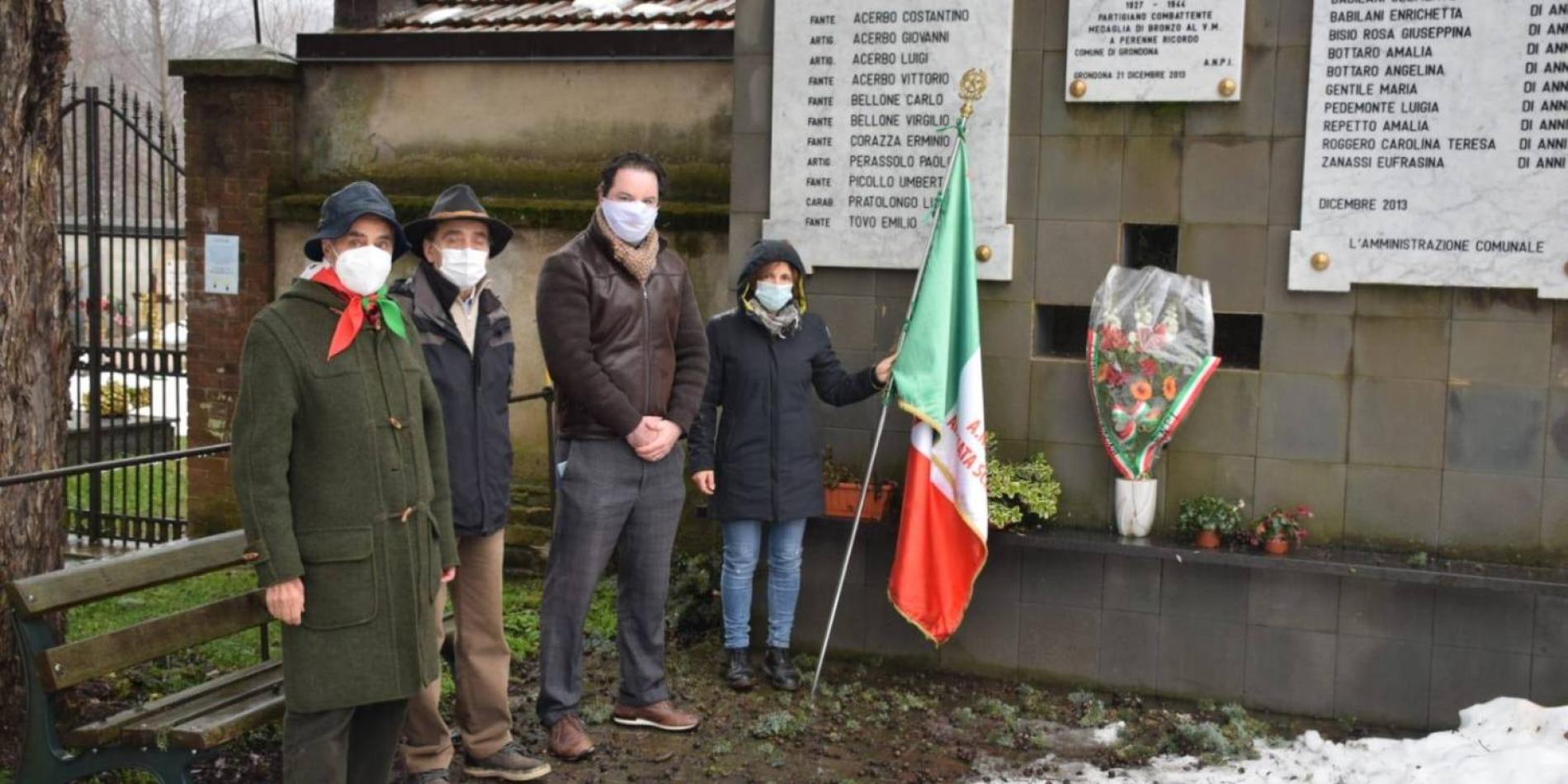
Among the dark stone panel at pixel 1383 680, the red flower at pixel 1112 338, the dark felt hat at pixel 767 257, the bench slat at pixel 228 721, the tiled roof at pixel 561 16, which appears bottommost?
the dark stone panel at pixel 1383 680

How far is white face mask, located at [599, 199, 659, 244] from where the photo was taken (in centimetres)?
546

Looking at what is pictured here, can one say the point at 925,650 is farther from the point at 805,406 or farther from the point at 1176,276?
the point at 1176,276

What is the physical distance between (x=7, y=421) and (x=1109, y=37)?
4425 millimetres

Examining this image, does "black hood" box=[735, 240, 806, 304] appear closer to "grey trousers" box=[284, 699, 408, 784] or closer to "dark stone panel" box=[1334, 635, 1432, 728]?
"grey trousers" box=[284, 699, 408, 784]

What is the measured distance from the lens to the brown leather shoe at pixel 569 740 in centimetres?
546

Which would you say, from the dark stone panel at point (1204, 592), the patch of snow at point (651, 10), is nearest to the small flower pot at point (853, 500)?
the dark stone panel at point (1204, 592)

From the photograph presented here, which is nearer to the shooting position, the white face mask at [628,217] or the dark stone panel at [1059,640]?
the white face mask at [628,217]

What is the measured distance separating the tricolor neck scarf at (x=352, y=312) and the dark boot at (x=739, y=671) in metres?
2.61

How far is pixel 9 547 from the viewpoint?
5492mm

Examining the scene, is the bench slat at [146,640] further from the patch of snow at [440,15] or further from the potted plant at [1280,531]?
the patch of snow at [440,15]

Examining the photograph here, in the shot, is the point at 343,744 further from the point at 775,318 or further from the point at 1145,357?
the point at 1145,357

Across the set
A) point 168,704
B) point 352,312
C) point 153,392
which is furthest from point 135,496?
point 352,312

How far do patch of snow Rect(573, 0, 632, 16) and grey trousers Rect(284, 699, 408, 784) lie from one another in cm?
709

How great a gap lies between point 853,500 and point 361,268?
2959 millimetres
